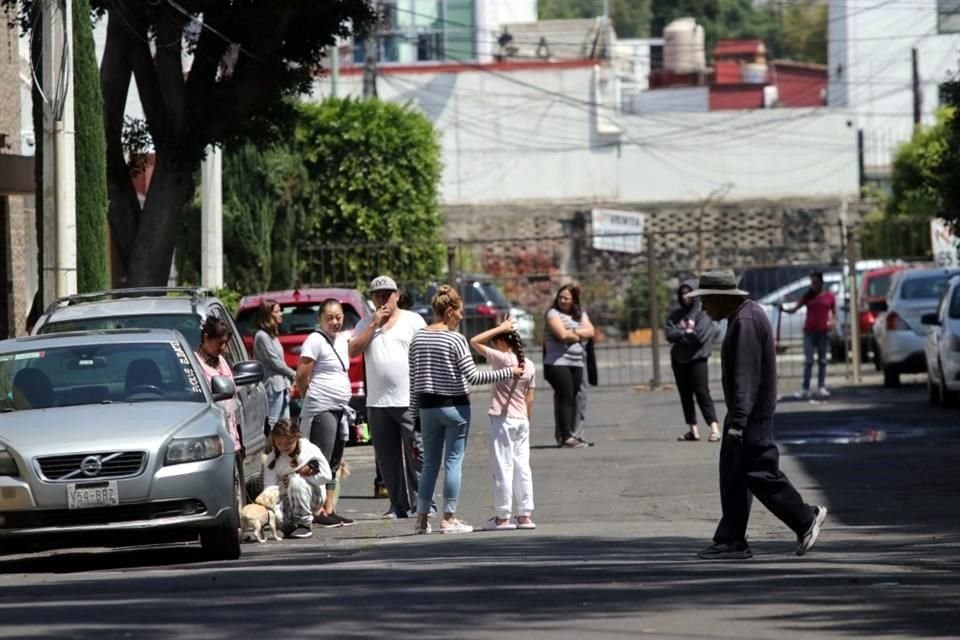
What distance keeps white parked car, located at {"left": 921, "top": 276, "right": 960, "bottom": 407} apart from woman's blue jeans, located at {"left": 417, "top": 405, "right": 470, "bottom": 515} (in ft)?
37.1

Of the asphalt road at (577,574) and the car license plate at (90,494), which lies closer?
the asphalt road at (577,574)

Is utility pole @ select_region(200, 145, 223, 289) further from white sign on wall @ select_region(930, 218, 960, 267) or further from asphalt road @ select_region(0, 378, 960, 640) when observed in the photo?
white sign on wall @ select_region(930, 218, 960, 267)

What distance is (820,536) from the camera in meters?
13.8

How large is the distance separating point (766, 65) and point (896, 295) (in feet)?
171

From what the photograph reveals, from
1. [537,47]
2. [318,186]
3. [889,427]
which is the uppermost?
[537,47]

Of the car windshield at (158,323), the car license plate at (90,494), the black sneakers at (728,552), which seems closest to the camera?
the black sneakers at (728,552)

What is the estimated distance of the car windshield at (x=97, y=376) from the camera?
44.7ft

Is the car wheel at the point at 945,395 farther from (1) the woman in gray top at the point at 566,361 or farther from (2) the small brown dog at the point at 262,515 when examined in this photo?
(2) the small brown dog at the point at 262,515

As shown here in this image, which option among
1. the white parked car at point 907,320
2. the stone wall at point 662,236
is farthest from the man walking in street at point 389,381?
the stone wall at point 662,236

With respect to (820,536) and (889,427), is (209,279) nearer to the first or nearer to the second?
(889,427)

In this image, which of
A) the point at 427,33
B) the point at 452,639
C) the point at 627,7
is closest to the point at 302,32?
the point at 452,639

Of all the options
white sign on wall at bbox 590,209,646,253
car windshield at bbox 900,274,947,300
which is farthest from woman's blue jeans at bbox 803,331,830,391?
white sign on wall at bbox 590,209,646,253

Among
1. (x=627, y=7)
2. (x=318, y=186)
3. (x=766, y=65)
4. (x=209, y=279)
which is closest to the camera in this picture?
(x=209, y=279)

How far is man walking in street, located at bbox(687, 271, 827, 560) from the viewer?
39.9 ft
